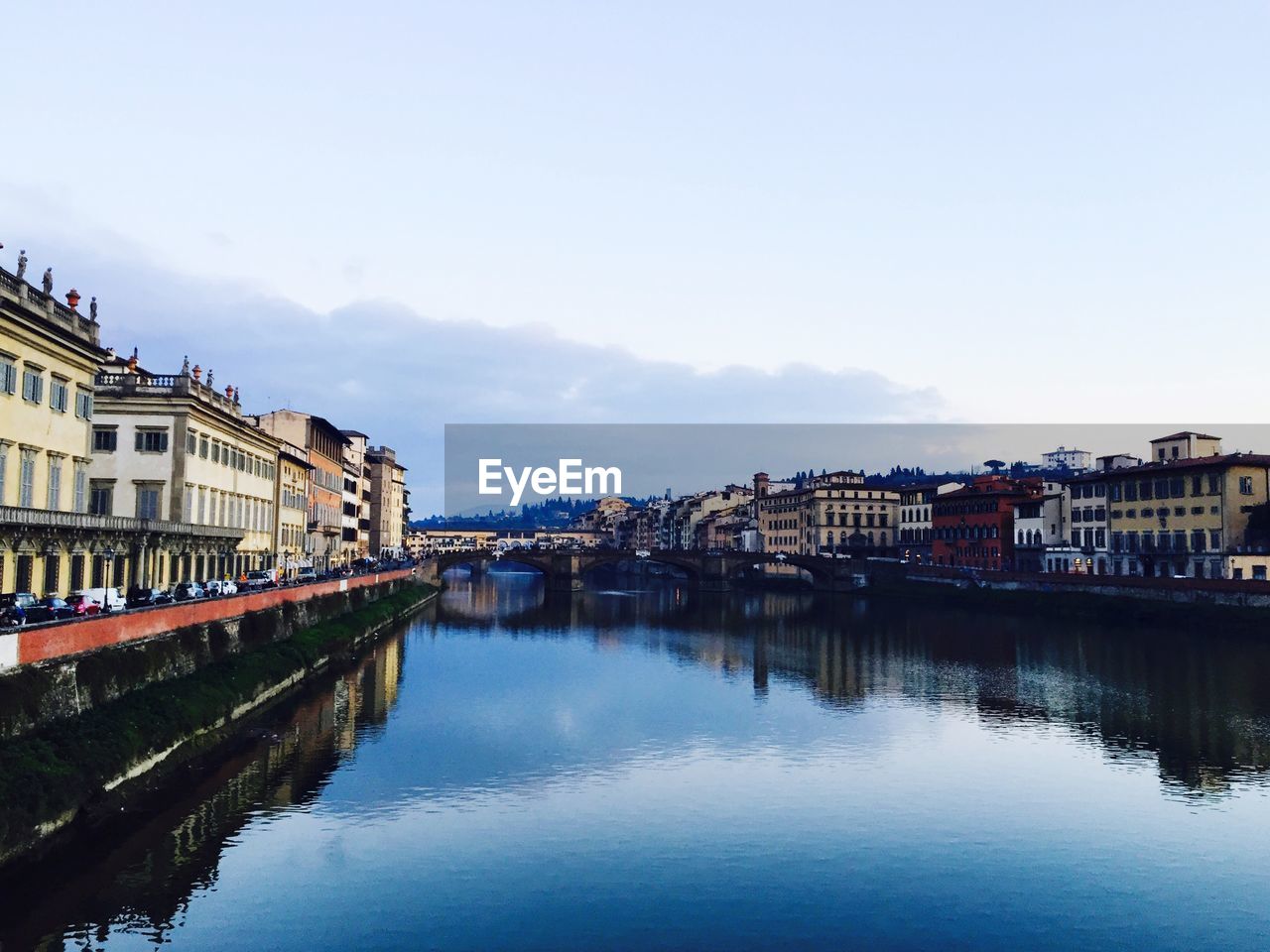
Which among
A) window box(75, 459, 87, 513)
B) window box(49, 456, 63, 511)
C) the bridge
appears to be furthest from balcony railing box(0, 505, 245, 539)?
the bridge

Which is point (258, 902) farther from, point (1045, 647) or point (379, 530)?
point (379, 530)

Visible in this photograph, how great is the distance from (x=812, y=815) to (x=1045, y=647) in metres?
44.7

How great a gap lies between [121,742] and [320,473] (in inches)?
2819

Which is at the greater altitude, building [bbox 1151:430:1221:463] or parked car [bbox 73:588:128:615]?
building [bbox 1151:430:1221:463]

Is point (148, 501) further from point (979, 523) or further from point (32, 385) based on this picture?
point (979, 523)

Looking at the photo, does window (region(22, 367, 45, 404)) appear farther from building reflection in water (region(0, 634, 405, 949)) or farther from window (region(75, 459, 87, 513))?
building reflection in water (region(0, 634, 405, 949))

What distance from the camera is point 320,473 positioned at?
96.5 m

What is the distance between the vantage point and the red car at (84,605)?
32.8 metres

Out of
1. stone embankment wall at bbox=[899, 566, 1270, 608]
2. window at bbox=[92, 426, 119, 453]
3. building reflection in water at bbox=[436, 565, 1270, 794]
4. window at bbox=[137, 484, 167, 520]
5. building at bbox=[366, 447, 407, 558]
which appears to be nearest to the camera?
building reflection in water at bbox=[436, 565, 1270, 794]

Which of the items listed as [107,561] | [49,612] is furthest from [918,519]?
[49,612]

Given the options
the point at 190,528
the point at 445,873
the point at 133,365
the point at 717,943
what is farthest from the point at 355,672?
the point at 717,943

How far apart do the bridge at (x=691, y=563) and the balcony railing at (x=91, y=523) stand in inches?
2730

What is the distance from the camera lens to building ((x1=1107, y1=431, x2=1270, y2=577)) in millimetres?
79438

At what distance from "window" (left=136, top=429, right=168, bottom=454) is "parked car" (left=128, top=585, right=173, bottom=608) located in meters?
13.4
